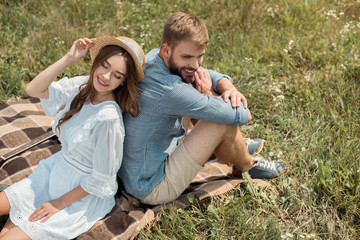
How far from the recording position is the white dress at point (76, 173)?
260 centimetres

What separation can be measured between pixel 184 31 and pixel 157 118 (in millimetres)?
658

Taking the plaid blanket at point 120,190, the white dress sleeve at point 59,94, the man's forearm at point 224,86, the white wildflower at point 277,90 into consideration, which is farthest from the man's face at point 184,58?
the white wildflower at point 277,90

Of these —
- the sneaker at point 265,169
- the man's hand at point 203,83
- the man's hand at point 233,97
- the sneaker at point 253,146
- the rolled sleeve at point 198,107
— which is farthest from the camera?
the sneaker at point 253,146

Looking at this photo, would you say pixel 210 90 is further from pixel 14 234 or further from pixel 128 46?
pixel 14 234

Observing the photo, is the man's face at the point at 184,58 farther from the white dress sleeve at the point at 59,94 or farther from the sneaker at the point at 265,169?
the sneaker at the point at 265,169

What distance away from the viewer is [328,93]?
13.4 ft

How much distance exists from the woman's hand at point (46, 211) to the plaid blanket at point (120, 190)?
0.90 ft

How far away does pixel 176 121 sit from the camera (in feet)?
9.78

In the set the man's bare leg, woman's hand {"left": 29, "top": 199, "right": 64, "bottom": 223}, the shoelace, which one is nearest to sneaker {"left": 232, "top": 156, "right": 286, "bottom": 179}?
the shoelace

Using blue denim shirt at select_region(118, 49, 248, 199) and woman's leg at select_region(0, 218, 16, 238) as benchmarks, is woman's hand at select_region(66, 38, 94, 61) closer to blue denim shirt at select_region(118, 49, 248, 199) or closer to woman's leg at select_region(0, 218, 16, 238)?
blue denim shirt at select_region(118, 49, 248, 199)

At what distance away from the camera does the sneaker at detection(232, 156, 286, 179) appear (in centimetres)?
330

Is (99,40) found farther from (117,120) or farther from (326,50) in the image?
(326,50)

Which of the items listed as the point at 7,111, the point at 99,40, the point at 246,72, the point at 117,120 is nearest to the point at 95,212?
the point at 117,120

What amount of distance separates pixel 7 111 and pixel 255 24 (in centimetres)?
348
